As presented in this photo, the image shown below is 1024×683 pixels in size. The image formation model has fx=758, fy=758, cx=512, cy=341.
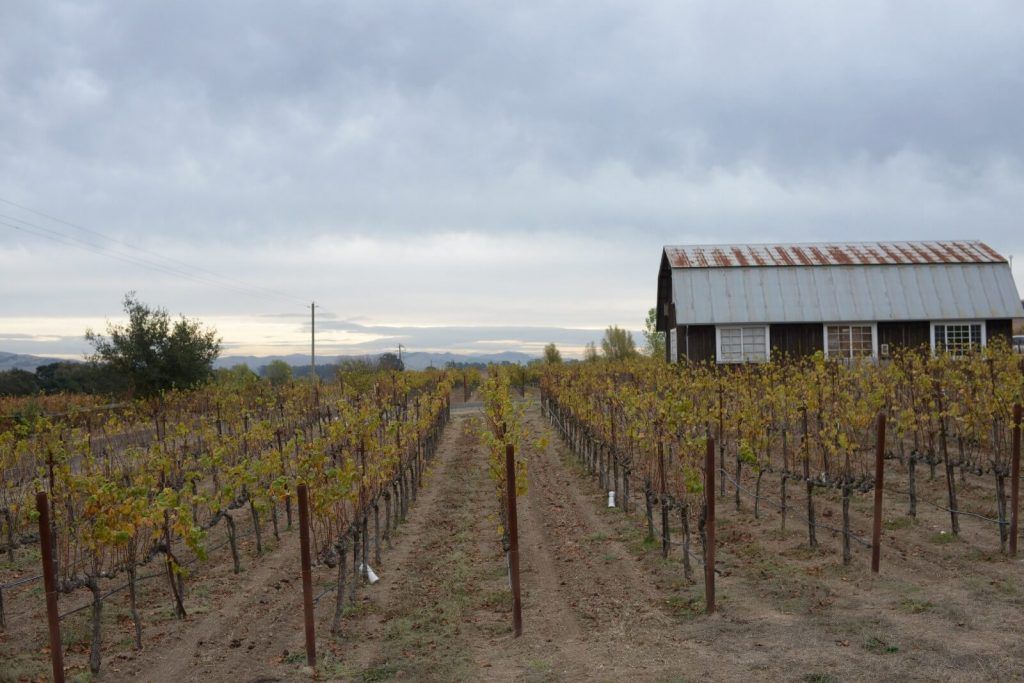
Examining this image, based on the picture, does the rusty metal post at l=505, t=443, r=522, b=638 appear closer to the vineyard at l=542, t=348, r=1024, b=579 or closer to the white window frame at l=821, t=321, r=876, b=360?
the vineyard at l=542, t=348, r=1024, b=579

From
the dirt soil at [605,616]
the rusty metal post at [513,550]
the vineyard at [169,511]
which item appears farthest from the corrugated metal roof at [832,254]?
the rusty metal post at [513,550]

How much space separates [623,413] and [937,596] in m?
7.00

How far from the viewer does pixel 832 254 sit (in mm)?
32500

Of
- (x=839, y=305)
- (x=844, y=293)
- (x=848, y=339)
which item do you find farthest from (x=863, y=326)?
(x=844, y=293)

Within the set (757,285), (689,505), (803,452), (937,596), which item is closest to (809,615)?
(937,596)

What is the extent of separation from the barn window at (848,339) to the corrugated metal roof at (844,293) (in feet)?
1.60

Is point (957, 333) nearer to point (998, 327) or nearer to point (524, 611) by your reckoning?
point (998, 327)

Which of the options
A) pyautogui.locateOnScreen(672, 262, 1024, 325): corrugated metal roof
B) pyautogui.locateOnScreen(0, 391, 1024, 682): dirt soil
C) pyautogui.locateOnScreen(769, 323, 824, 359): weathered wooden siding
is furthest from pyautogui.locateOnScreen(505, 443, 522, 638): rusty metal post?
pyautogui.locateOnScreen(769, 323, 824, 359): weathered wooden siding

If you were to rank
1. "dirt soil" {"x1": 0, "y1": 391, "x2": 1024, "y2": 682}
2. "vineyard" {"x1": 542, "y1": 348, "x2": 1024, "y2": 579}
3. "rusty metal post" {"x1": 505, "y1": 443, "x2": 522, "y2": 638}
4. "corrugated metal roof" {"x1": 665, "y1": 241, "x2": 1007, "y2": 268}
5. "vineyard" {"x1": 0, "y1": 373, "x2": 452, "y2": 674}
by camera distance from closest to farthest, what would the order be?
"dirt soil" {"x1": 0, "y1": 391, "x2": 1024, "y2": 682} < "vineyard" {"x1": 0, "y1": 373, "x2": 452, "y2": 674} < "rusty metal post" {"x1": 505, "y1": 443, "x2": 522, "y2": 638} < "vineyard" {"x1": 542, "y1": 348, "x2": 1024, "y2": 579} < "corrugated metal roof" {"x1": 665, "y1": 241, "x2": 1007, "y2": 268}

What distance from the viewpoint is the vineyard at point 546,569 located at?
6996 mm

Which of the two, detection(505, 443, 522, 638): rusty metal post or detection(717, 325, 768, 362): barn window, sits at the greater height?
detection(717, 325, 768, 362): barn window

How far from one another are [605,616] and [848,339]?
25067 millimetres

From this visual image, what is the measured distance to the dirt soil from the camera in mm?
6660

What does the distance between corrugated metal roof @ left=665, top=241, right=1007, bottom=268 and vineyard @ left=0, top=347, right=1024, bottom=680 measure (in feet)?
55.9
